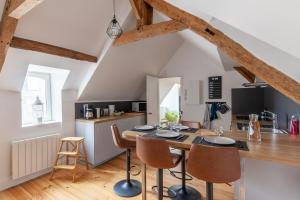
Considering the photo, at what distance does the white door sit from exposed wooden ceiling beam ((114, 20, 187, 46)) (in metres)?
1.82

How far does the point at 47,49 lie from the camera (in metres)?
2.55

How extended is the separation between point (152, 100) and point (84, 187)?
2672mm

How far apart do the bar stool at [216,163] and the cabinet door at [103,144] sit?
7.73 ft

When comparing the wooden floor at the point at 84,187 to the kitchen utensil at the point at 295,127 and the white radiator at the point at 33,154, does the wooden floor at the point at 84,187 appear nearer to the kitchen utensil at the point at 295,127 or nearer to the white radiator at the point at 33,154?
the white radiator at the point at 33,154

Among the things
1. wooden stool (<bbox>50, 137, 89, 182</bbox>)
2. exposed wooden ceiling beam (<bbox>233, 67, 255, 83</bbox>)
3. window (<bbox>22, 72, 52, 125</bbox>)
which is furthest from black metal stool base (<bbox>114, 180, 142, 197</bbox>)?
exposed wooden ceiling beam (<bbox>233, 67, 255, 83</bbox>)

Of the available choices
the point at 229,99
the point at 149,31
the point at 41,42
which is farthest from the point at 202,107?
the point at 41,42

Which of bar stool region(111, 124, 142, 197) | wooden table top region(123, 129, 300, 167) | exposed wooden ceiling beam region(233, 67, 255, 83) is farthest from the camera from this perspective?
exposed wooden ceiling beam region(233, 67, 255, 83)

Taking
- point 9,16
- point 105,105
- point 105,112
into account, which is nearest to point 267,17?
point 9,16

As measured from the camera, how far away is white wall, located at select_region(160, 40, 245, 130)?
165 inches

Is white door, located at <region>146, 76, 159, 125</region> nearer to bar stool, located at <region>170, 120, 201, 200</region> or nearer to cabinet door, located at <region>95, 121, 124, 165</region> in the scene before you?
cabinet door, located at <region>95, 121, 124, 165</region>

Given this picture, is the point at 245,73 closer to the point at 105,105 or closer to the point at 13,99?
the point at 105,105

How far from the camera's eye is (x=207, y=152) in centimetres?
138

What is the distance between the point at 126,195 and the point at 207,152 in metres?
1.54

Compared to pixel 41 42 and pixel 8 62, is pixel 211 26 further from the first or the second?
pixel 8 62
